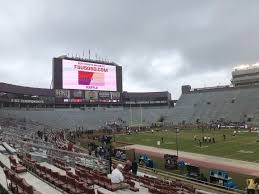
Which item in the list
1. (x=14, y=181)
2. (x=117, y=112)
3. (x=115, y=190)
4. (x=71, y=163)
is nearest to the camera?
(x=14, y=181)

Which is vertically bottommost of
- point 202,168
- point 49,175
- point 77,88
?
point 202,168

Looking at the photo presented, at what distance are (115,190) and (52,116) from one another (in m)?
65.8

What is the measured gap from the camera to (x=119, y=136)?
61750 millimetres

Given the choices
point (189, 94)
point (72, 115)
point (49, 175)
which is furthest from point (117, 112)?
point (49, 175)

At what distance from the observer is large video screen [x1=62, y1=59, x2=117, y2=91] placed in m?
79.0

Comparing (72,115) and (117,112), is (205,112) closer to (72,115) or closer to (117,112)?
(117,112)

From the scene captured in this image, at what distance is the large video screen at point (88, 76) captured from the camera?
259 ft

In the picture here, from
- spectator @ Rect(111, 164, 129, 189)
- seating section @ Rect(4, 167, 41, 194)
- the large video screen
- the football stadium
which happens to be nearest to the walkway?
the football stadium

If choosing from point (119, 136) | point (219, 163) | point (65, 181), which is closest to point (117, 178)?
point (65, 181)

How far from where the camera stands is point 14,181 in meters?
11.1

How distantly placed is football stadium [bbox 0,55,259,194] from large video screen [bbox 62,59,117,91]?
0.79ft

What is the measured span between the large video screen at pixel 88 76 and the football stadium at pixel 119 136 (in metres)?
0.24

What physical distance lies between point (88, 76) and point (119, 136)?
2483 centimetres

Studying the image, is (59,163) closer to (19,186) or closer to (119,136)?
(19,186)
